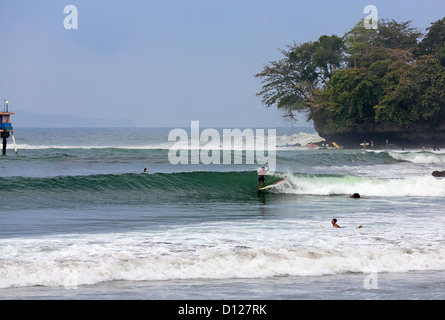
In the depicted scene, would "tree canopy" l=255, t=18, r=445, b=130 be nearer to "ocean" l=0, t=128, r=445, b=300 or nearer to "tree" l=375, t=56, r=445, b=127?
"tree" l=375, t=56, r=445, b=127

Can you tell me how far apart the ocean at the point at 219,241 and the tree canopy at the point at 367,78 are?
32989 millimetres

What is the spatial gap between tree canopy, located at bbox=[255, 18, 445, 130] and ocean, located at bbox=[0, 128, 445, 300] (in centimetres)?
3299

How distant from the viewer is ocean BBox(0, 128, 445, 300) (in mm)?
8867

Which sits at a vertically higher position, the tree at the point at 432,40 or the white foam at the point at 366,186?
the tree at the point at 432,40

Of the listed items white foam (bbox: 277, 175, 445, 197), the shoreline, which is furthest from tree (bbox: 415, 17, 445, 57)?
the shoreline

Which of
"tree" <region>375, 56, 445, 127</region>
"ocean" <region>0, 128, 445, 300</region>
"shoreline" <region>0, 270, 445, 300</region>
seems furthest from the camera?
"tree" <region>375, 56, 445, 127</region>

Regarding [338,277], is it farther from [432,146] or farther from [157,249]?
[432,146]

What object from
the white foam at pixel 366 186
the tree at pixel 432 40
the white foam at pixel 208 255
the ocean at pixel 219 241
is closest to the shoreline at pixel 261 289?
the ocean at pixel 219 241

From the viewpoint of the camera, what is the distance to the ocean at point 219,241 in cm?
887

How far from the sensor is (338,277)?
9664 mm

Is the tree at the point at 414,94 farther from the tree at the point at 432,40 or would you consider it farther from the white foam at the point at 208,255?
the white foam at the point at 208,255

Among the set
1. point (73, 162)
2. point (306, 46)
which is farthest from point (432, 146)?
point (73, 162)

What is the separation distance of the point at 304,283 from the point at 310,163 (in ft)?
109

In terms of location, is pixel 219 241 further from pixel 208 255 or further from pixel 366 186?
pixel 366 186
